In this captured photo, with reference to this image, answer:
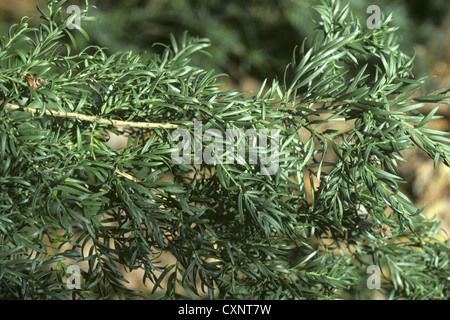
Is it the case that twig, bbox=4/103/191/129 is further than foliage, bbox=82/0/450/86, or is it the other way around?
foliage, bbox=82/0/450/86

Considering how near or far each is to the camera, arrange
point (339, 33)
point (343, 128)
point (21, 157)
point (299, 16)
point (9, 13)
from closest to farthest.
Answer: point (21, 157) → point (339, 33) → point (299, 16) → point (9, 13) → point (343, 128)

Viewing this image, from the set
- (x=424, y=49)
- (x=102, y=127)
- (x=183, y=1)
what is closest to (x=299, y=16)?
(x=183, y=1)

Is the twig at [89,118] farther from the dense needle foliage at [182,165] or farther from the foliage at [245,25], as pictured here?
the foliage at [245,25]

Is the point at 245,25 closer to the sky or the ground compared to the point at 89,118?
closer to the sky

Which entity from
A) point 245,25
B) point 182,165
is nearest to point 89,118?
point 182,165

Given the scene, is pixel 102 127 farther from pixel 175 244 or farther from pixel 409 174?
pixel 409 174

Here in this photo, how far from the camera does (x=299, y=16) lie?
1518 mm

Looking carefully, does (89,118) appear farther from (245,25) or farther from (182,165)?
(245,25)

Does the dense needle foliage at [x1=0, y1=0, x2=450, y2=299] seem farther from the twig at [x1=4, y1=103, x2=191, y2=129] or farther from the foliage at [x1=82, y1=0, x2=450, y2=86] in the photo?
the foliage at [x1=82, y1=0, x2=450, y2=86]

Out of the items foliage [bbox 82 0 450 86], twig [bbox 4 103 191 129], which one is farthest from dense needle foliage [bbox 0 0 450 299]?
foliage [bbox 82 0 450 86]

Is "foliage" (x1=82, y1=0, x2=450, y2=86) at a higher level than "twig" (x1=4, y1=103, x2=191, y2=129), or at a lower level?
higher

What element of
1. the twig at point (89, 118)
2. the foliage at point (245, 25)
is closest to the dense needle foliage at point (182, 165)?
the twig at point (89, 118)

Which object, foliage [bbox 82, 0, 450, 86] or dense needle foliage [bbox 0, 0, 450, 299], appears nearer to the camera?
dense needle foliage [bbox 0, 0, 450, 299]

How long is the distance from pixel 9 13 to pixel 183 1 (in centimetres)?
57
